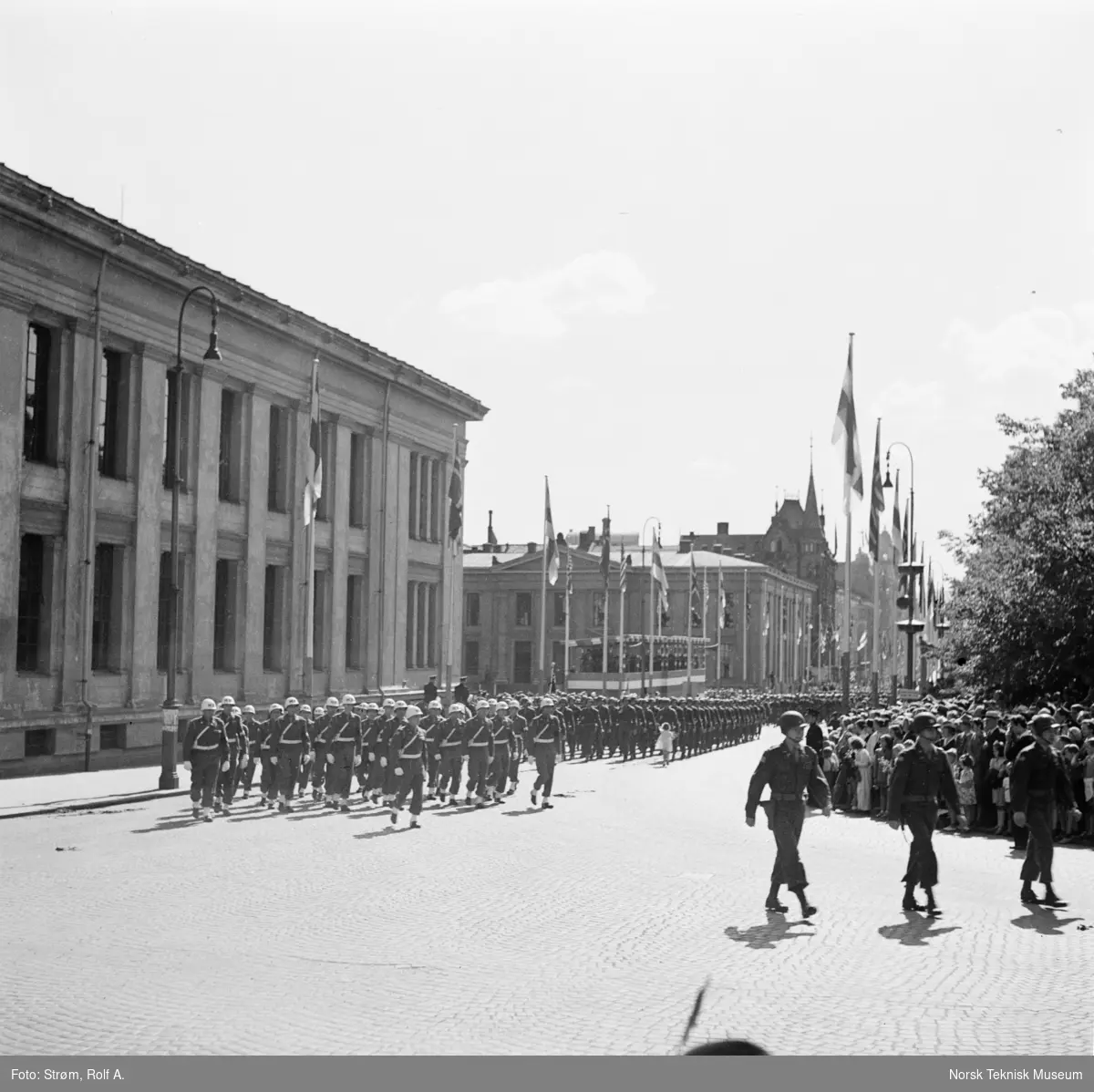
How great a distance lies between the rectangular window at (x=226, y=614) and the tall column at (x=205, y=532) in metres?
1.46

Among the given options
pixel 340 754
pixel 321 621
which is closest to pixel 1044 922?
pixel 340 754

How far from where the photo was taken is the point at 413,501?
55.0 meters

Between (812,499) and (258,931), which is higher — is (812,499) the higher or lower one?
the higher one

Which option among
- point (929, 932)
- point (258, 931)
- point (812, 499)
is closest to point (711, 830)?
point (929, 932)

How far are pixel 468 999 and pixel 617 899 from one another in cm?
473

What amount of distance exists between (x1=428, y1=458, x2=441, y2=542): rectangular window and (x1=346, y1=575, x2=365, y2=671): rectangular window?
22.4ft

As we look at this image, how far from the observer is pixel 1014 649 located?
33.1m

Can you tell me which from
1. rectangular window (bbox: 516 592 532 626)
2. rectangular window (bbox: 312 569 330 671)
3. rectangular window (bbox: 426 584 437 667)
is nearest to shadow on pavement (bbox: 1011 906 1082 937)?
rectangular window (bbox: 312 569 330 671)

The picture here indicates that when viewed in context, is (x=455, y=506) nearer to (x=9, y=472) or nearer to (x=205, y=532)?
(x=205, y=532)

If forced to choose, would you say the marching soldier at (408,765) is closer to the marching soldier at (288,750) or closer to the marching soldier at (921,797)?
the marching soldier at (288,750)

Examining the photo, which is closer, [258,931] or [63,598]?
[258,931]

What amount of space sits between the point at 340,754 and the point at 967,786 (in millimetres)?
9663

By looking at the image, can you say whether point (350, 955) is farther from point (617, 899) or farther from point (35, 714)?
point (35, 714)

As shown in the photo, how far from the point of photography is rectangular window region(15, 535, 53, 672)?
105 feet
